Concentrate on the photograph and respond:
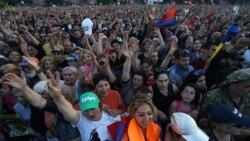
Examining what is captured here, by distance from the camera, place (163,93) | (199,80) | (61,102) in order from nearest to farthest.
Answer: (61,102), (163,93), (199,80)

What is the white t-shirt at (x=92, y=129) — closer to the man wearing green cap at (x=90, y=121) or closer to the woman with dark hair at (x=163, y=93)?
the man wearing green cap at (x=90, y=121)

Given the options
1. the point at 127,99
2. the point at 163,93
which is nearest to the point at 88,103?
the point at 127,99

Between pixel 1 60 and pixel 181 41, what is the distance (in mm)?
5078

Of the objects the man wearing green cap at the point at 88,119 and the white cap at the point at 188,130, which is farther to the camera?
the man wearing green cap at the point at 88,119

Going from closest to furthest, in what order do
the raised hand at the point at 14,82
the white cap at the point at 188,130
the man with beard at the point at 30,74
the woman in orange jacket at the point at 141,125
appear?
the white cap at the point at 188,130 < the woman in orange jacket at the point at 141,125 < the raised hand at the point at 14,82 < the man with beard at the point at 30,74

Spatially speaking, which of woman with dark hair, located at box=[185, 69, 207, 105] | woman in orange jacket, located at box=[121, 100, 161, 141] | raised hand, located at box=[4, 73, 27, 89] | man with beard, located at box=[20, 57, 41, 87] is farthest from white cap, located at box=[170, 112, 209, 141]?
man with beard, located at box=[20, 57, 41, 87]

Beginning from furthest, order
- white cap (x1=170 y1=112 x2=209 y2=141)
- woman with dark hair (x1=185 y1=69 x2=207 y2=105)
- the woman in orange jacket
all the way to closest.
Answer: woman with dark hair (x1=185 y1=69 x2=207 y2=105), the woman in orange jacket, white cap (x1=170 y1=112 x2=209 y2=141)

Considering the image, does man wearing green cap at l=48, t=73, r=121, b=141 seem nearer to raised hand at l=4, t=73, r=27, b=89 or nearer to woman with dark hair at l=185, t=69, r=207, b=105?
raised hand at l=4, t=73, r=27, b=89

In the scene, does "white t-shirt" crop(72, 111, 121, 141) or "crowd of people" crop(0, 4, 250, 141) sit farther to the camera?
"white t-shirt" crop(72, 111, 121, 141)

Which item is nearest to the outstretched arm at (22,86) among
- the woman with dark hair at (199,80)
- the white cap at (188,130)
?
the white cap at (188,130)

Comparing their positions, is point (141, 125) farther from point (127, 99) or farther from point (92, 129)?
point (127, 99)

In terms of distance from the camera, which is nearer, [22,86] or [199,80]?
[22,86]

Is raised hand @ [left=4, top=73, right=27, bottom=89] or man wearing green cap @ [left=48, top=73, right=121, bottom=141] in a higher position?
raised hand @ [left=4, top=73, right=27, bottom=89]

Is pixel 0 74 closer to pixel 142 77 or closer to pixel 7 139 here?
pixel 7 139
